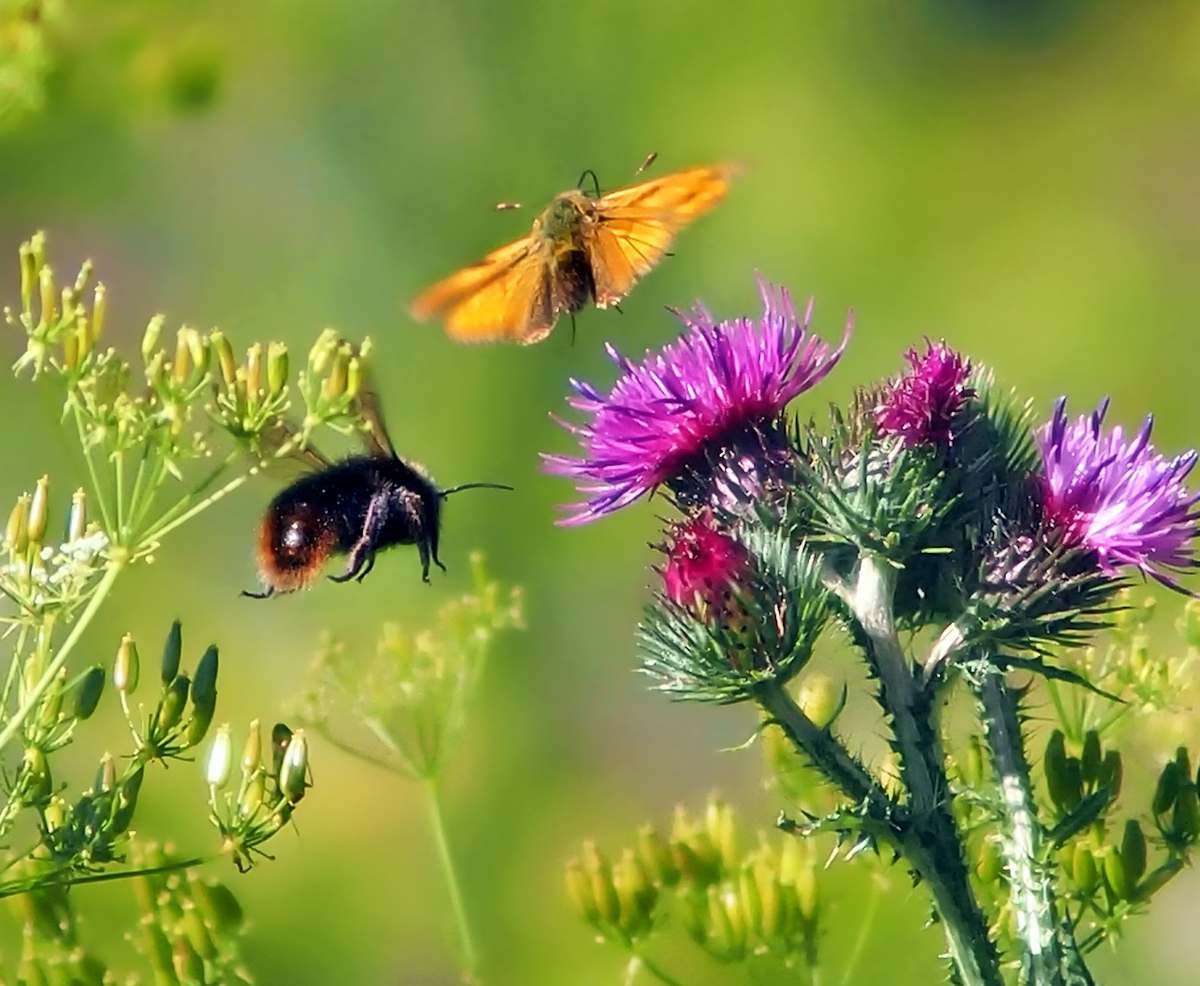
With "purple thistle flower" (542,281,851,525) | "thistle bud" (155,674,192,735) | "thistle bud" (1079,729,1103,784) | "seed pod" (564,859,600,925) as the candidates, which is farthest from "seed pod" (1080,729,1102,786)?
"thistle bud" (155,674,192,735)

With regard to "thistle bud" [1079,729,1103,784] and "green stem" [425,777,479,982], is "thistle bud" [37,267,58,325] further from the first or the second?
"thistle bud" [1079,729,1103,784]

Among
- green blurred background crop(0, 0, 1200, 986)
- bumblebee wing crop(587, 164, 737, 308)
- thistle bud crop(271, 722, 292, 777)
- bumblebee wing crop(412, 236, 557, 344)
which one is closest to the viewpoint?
thistle bud crop(271, 722, 292, 777)

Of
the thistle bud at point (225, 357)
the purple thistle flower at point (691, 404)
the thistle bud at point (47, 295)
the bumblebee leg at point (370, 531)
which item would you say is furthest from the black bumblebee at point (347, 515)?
the thistle bud at point (47, 295)

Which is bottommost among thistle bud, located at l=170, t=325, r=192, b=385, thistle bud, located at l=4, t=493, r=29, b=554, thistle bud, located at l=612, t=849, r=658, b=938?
thistle bud, located at l=612, t=849, r=658, b=938

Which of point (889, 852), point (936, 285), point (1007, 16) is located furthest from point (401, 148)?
point (889, 852)

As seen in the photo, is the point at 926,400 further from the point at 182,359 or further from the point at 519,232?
the point at 519,232

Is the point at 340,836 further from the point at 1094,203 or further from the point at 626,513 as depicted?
the point at 1094,203

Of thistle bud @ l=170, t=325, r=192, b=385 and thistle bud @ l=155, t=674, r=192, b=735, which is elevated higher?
thistle bud @ l=170, t=325, r=192, b=385
